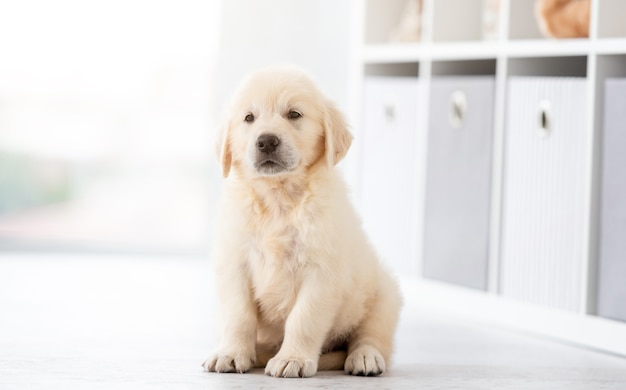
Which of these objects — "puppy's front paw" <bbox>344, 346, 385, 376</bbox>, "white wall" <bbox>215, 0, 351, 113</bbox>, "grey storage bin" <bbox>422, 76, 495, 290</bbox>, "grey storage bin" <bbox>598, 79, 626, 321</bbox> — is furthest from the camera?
Answer: "white wall" <bbox>215, 0, 351, 113</bbox>

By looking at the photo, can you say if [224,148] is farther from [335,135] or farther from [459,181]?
[459,181]

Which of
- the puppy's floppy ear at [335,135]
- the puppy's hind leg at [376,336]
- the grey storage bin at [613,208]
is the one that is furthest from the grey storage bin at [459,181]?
the puppy's floppy ear at [335,135]

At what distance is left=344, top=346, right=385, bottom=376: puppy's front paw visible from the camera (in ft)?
7.45

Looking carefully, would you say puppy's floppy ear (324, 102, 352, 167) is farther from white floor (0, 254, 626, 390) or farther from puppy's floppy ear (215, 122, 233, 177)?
white floor (0, 254, 626, 390)

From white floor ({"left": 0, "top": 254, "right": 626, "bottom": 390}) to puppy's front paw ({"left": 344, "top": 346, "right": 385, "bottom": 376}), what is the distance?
1.2 inches

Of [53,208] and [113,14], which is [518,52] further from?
[53,208]

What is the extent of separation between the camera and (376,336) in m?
2.36

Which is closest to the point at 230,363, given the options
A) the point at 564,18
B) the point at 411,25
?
the point at 564,18

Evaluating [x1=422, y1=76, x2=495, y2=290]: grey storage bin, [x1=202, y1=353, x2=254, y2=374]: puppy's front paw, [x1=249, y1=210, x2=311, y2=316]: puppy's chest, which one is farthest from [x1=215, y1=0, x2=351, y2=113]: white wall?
[x1=202, y1=353, x2=254, y2=374]: puppy's front paw

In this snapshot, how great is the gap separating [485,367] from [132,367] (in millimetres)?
795

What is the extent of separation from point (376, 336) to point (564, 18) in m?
1.17

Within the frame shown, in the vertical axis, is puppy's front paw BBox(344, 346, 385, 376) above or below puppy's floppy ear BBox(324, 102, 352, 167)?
below

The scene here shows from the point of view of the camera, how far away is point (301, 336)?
219 cm

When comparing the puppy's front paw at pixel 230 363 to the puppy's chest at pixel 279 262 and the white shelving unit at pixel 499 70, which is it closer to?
the puppy's chest at pixel 279 262
